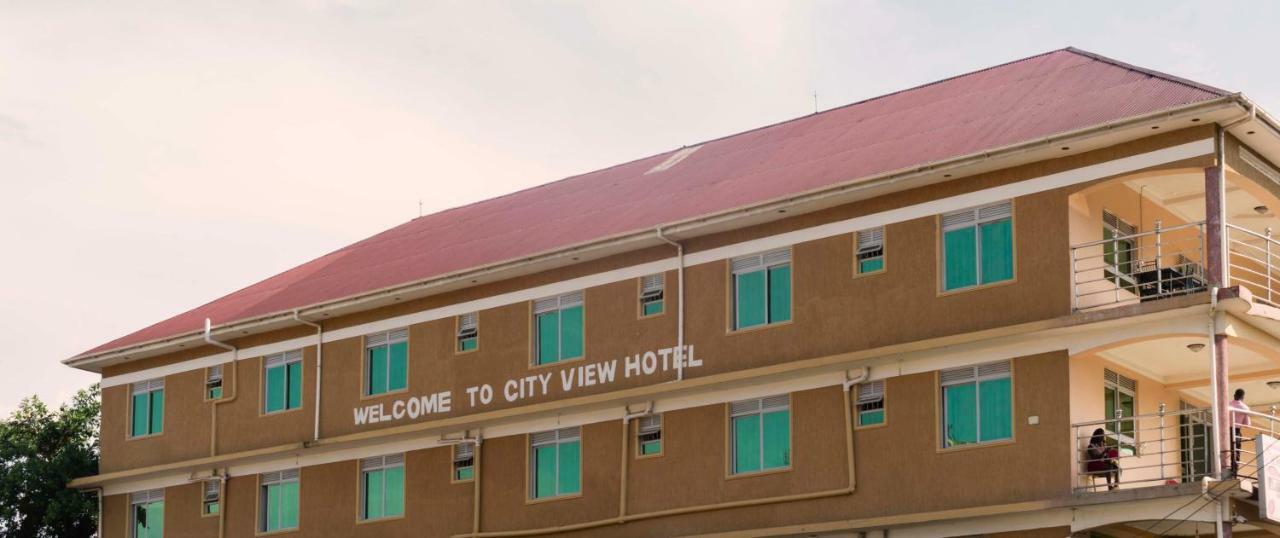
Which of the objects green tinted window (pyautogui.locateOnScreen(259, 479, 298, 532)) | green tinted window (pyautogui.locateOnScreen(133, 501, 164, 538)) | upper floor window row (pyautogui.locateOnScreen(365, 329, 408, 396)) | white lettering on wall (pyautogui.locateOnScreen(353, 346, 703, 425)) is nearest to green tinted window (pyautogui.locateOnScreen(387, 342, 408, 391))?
upper floor window row (pyautogui.locateOnScreen(365, 329, 408, 396))

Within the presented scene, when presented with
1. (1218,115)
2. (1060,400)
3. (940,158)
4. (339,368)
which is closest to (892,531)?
(1060,400)

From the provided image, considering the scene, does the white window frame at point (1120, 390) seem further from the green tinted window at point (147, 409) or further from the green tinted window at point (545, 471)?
the green tinted window at point (147, 409)

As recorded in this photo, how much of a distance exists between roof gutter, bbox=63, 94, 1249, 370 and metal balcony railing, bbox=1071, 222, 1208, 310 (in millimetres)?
1727

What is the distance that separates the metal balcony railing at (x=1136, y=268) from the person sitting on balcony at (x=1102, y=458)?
2079mm

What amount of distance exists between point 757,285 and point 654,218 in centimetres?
290

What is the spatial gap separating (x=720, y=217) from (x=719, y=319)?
186 cm

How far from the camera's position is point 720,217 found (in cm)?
3453

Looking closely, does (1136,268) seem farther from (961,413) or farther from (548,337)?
(548,337)

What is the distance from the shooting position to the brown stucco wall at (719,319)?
30891 millimetres

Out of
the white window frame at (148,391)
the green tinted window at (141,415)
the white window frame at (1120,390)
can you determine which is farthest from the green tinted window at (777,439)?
the green tinted window at (141,415)

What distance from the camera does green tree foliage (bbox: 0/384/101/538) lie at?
4641 centimetres

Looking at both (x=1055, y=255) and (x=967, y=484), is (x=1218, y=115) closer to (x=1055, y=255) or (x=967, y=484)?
(x=1055, y=255)

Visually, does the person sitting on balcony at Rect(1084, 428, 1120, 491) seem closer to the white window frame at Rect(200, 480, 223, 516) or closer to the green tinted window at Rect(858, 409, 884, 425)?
the green tinted window at Rect(858, 409, 884, 425)

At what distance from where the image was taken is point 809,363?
33.0m
